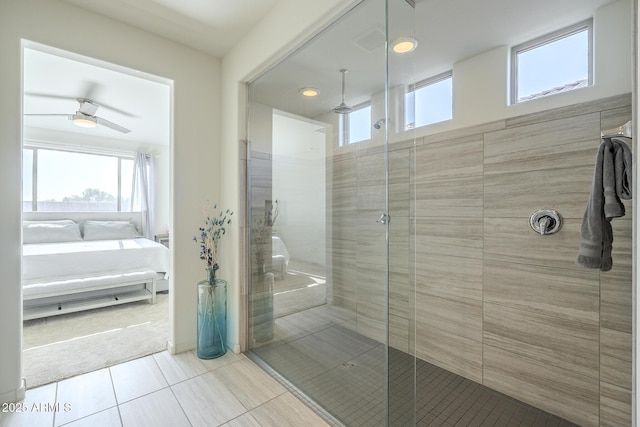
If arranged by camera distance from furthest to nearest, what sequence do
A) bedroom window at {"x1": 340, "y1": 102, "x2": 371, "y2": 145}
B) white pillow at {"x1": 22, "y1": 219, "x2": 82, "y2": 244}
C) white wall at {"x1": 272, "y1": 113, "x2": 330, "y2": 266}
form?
white pillow at {"x1": 22, "y1": 219, "x2": 82, "y2": 244} < white wall at {"x1": 272, "y1": 113, "x2": 330, "y2": 266} < bedroom window at {"x1": 340, "y1": 102, "x2": 371, "y2": 145}

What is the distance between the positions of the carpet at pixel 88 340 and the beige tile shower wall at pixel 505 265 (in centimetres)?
185

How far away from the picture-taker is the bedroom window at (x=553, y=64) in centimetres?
161

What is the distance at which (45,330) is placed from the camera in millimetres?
2701

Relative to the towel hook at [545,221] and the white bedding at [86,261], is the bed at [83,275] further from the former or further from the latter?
the towel hook at [545,221]

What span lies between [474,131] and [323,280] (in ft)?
5.10

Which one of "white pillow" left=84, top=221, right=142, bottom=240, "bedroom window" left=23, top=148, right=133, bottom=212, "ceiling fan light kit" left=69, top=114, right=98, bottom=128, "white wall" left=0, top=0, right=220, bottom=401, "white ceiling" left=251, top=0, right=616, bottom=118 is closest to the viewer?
"white ceiling" left=251, top=0, right=616, bottom=118

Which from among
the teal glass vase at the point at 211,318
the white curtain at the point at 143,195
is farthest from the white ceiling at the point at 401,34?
the white curtain at the point at 143,195

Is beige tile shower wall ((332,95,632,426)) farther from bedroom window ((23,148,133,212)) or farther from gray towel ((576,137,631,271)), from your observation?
bedroom window ((23,148,133,212))

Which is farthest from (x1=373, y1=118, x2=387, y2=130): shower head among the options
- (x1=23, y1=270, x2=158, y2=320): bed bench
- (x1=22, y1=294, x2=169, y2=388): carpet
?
(x1=23, y1=270, x2=158, y2=320): bed bench

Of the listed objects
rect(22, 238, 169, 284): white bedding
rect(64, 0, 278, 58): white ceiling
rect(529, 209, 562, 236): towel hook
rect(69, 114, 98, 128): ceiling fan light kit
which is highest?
rect(64, 0, 278, 58): white ceiling

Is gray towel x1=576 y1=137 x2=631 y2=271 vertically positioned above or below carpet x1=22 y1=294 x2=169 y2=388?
above

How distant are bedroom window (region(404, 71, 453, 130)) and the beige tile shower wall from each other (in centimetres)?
18

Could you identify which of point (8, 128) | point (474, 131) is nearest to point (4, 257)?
point (8, 128)

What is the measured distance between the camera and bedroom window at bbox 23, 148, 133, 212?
4742mm
